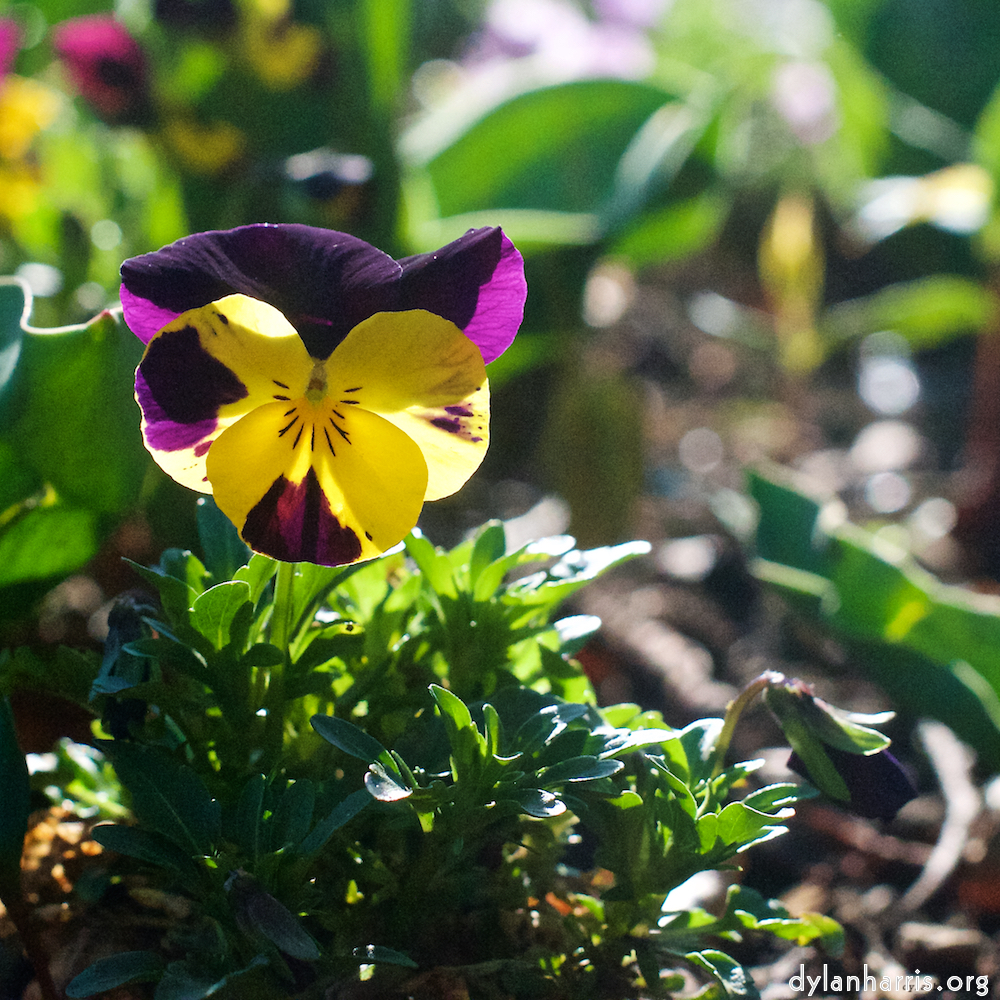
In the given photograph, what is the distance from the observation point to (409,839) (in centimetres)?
59

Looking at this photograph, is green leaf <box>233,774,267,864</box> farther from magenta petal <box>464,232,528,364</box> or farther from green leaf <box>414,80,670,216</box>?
green leaf <box>414,80,670,216</box>

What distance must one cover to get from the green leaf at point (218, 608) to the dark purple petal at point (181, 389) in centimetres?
8

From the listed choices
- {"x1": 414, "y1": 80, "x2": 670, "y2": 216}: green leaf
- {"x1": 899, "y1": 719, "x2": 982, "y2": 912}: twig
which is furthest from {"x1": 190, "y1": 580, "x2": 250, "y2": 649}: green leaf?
{"x1": 414, "y1": 80, "x2": 670, "y2": 216}: green leaf

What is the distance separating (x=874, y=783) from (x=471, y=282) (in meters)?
0.36

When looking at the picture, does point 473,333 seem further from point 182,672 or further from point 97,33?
point 97,33

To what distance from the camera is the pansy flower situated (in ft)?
1.51

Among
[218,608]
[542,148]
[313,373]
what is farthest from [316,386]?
[542,148]

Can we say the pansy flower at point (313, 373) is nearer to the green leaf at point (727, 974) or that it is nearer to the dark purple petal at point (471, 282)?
the dark purple petal at point (471, 282)

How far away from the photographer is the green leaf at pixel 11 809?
527 mm

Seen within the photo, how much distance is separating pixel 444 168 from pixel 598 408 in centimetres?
47

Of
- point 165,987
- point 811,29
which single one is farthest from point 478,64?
point 165,987

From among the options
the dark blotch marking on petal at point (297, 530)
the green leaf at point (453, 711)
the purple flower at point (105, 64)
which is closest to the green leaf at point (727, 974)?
the green leaf at point (453, 711)

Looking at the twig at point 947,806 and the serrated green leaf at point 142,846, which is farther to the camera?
the twig at point 947,806

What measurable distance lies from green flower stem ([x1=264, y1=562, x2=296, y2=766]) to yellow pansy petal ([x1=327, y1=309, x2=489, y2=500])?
93 mm
